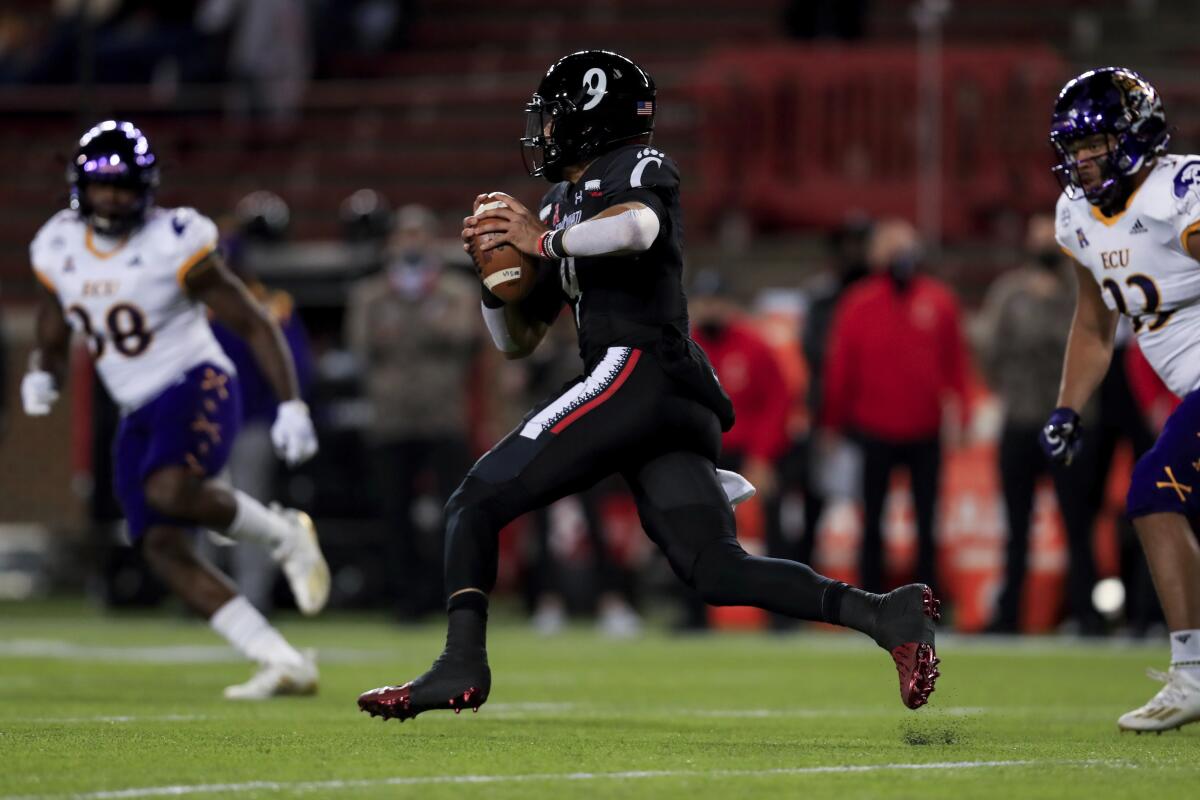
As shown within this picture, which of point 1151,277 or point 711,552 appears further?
point 1151,277

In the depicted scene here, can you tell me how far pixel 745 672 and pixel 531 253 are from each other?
351 cm

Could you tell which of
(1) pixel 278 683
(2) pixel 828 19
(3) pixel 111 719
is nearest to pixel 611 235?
(3) pixel 111 719

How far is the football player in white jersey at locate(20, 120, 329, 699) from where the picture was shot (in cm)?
675

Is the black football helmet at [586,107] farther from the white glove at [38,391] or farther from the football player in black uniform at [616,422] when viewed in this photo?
the white glove at [38,391]

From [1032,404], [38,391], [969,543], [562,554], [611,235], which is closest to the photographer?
[611,235]

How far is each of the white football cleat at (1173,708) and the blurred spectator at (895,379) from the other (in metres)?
5.00

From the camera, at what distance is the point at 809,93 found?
14.3m

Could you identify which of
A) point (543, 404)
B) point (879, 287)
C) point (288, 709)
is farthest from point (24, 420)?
point (543, 404)

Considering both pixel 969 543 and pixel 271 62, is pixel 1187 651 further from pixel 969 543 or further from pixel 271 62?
pixel 271 62

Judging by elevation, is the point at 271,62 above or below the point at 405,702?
above

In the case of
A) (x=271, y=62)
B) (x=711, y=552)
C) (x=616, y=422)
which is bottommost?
(x=711, y=552)

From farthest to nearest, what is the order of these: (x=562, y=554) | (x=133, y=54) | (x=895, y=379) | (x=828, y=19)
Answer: (x=133, y=54) < (x=828, y=19) < (x=562, y=554) < (x=895, y=379)

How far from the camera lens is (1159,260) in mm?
5602

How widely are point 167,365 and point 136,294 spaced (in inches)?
10.1
